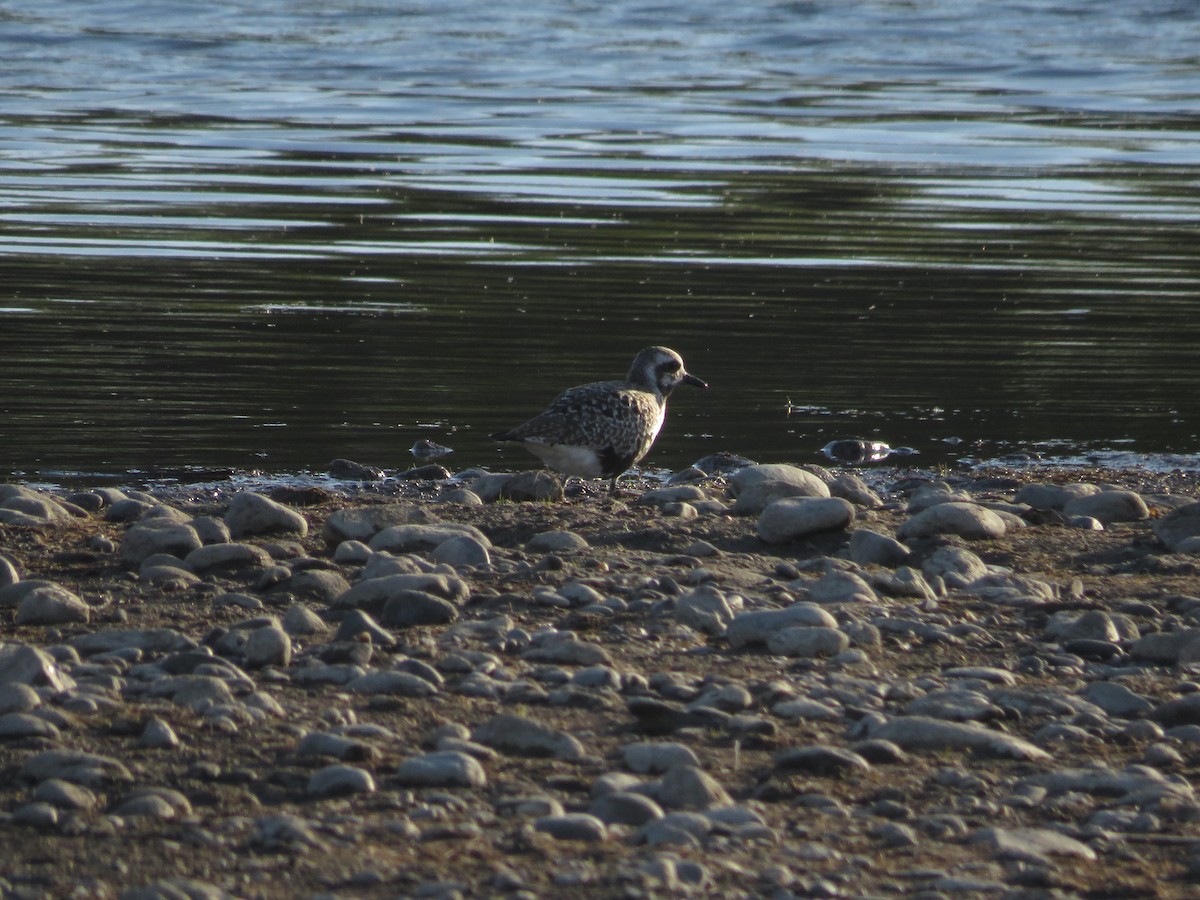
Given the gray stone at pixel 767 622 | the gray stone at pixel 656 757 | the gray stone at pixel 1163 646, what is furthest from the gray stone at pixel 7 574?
the gray stone at pixel 1163 646

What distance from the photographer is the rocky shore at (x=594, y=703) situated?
196 inches

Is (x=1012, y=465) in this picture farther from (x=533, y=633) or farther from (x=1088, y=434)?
(x=533, y=633)

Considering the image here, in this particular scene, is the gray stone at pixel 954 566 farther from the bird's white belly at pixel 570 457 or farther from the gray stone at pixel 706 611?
the bird's white belly at pixel 570 457

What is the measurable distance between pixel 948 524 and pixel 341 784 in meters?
4.48

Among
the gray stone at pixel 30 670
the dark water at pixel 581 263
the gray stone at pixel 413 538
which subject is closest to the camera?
the gray stone at pixel 30 670

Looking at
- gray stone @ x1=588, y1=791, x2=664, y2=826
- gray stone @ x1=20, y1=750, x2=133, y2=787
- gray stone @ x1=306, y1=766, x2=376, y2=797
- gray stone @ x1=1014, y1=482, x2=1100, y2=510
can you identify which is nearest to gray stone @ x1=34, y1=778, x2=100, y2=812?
gray stone @ x1=20, y1=750, x2=133, y2=787

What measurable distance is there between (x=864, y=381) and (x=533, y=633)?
865 cm

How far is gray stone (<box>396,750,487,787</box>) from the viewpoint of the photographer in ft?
18.0

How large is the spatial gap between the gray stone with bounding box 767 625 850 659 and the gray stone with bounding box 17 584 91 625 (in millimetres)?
2597

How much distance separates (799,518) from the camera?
29.4ft

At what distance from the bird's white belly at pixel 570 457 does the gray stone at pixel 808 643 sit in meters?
3.59

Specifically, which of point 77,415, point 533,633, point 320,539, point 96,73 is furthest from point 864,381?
point 96,73

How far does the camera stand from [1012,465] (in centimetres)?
1263

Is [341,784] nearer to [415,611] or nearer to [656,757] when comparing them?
[656,757]
